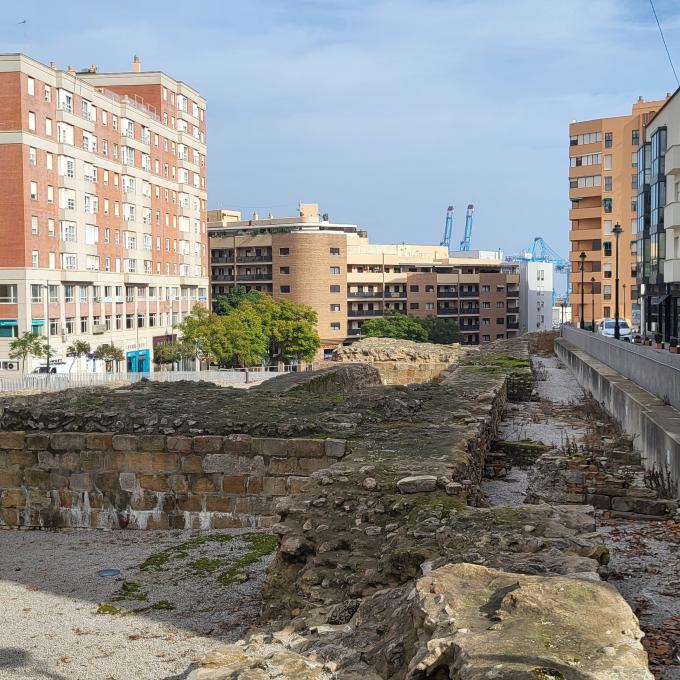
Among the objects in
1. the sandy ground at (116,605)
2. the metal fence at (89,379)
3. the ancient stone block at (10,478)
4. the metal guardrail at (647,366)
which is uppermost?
the metal guardrail at (647,366)

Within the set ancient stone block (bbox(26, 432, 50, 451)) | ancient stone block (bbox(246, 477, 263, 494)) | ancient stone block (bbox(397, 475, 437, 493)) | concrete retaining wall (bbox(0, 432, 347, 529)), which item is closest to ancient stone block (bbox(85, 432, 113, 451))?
concrete retaining wall (bbox(0, 432, 347, 529))

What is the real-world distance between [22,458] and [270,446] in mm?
3510

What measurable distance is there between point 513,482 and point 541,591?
7.18 metres

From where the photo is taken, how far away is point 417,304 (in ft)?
373

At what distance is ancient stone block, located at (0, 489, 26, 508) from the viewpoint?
1115 cm

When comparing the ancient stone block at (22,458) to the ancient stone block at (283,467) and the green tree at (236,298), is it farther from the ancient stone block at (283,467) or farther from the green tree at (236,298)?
the green tree at (236,298)

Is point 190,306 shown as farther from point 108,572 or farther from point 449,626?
point 449,626

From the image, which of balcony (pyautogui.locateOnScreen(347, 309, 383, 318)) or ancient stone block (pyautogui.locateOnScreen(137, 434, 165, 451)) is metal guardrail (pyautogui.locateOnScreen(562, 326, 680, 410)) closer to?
ancient stone block (pyautogui.locateOnScreen(137, 434, 165, 451))

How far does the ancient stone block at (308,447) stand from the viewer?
10086 millimetres

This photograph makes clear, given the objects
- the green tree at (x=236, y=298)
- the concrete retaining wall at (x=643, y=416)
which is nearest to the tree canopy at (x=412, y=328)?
the green tree at (x=236, y=298)

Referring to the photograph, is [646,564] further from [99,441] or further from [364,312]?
[364,312]

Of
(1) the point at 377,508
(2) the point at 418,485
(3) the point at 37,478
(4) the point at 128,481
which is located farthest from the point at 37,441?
(2) the point at 418,485

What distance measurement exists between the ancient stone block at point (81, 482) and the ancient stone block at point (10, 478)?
841 millimetres

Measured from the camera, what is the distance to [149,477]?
10.6 m
